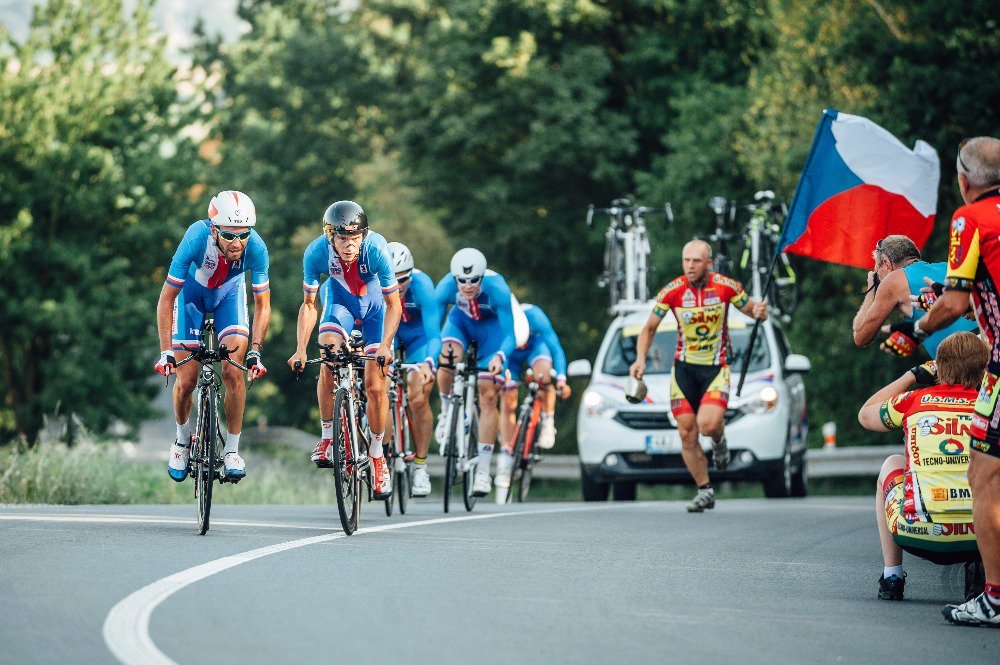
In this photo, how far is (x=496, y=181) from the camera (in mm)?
37625

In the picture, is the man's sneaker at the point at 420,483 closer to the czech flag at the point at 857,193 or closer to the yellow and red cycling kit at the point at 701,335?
the yellow and red cycling kit at the point at 701,335

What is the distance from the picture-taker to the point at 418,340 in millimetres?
15383

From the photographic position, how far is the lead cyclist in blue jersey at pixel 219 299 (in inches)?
444

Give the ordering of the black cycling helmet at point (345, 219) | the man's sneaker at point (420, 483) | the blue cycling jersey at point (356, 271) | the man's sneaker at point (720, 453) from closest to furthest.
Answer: the black cycling helmet at point (345, 219)
the blue cycling jersey at point (356, 271)
the man's sneaker at point (420, 483)
the man's sneaker at point (720, 453)

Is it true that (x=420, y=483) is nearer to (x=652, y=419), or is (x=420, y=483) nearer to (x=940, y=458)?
(x=652, y=419)

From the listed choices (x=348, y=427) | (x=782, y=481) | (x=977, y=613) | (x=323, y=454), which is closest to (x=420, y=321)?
(x=323, y=454)

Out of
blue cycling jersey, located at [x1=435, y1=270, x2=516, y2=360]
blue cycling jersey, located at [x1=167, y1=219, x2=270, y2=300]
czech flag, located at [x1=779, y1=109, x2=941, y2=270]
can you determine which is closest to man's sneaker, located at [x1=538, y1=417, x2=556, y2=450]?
blue cycling jersey, located at [x1=435, y1=270, x2=516, y2=360]

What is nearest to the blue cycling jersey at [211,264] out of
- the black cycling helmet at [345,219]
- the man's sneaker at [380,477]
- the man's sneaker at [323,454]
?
the black cycling helmet at [345,219]

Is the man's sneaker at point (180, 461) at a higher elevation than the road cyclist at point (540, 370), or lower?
lower

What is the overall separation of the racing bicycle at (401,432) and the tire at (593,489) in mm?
3566

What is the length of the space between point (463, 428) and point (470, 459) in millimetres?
447

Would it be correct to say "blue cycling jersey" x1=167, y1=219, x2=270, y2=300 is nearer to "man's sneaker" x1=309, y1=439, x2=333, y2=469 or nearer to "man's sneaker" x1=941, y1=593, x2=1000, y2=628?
"man's sneaker" x1=309, y1=439, x2=333, y2=469

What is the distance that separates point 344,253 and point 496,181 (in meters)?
25.7

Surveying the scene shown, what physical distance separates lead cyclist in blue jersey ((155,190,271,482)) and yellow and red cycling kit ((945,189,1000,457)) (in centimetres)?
505
